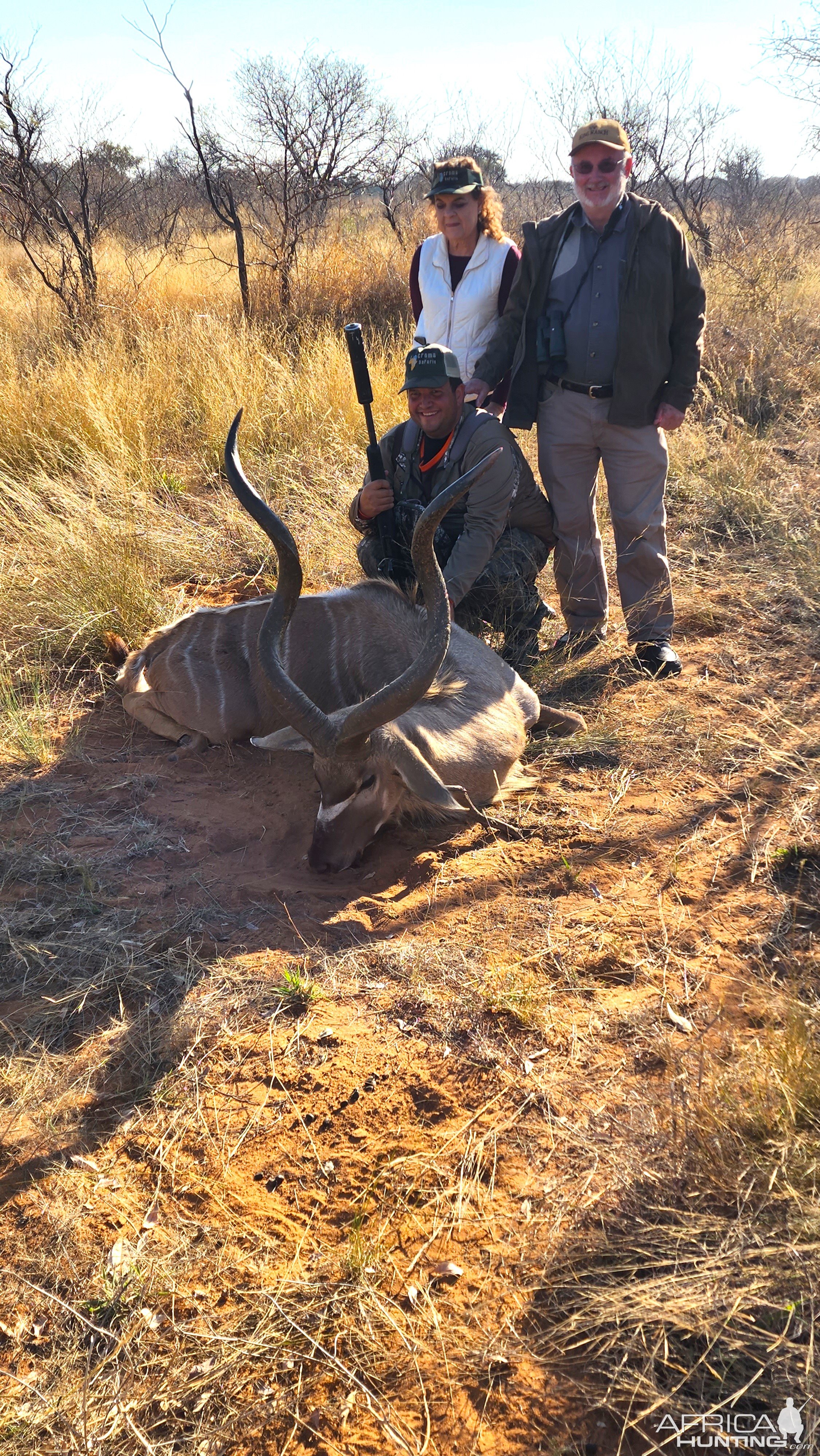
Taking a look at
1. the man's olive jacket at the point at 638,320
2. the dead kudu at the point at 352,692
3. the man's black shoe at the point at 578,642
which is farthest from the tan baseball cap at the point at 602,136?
the man's black shoe at the point at 578,642

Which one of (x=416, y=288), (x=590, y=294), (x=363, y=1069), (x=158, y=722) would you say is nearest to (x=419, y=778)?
(x=363, y=1069)

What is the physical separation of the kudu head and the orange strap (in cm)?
102

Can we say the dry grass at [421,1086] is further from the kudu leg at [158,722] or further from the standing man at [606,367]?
the standing man at [606,367]

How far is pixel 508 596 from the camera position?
15.5 feet

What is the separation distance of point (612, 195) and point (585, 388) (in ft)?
2.61

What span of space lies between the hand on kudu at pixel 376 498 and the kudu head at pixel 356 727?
110 cm

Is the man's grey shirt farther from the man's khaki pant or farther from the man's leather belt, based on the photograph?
the man's khaki pant

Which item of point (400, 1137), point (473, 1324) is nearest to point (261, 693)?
point (400, 1137)

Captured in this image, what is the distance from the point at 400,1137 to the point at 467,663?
215 cm

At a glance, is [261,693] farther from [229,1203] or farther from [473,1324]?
[473,1324]

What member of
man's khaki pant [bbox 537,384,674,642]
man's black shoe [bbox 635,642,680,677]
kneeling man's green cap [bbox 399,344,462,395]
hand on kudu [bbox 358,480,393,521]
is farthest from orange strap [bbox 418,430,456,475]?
man's black shoe [bbox 635,642,680,677]

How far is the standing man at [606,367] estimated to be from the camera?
13.7ft

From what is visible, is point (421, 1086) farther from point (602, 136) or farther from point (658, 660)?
point (602, 136)

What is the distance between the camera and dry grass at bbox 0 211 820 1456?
1750mm
